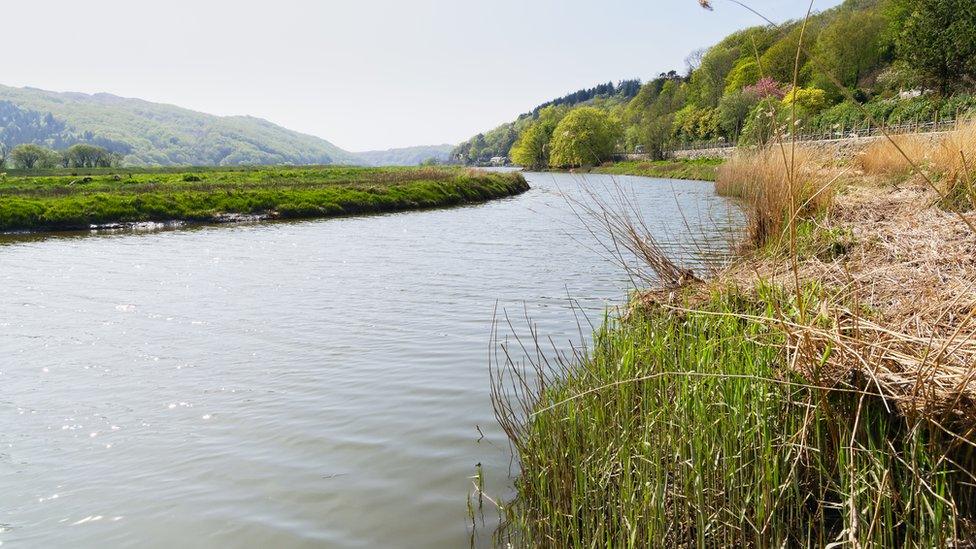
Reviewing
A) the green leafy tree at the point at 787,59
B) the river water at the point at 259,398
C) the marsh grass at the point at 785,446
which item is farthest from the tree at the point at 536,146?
the marsh grass at the point at 785,446

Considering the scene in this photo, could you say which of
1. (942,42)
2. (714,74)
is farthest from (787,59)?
(714,74)

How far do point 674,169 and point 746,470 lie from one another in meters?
68.5

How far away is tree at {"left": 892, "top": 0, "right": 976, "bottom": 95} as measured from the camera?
44.1 meters

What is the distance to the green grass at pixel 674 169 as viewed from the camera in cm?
5592

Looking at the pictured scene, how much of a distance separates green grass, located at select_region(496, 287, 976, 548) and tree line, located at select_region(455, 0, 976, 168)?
1479mm

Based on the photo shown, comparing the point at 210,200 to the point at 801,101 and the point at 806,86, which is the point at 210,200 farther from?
the point at 806,86

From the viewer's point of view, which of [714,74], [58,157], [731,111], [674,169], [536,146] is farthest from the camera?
[58,157]

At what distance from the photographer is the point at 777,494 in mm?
3172

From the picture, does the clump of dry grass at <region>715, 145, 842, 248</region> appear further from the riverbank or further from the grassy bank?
the grassy bank

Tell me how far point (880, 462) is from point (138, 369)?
816cm

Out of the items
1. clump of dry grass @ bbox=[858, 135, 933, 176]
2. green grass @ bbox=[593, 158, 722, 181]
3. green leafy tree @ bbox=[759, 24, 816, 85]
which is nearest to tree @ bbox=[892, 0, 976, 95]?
green leafy tree @ bbox=[759, 24, 816, 85]

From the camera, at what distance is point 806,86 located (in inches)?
2438

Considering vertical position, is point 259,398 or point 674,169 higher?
point 674,169

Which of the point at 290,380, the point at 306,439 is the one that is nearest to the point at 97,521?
the point at 306,439
